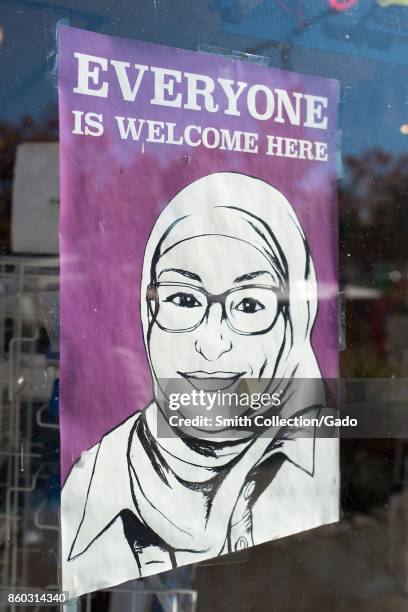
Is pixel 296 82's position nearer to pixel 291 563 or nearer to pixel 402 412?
pixel 402 412

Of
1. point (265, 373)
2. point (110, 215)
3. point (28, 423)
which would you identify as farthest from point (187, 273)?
point (28, 423)

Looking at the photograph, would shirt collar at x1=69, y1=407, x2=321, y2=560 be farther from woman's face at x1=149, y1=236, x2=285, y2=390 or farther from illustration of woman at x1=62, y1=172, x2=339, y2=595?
woman's face at x1=149, y1=236, x2=285, y2=390

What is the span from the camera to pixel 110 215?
1.80 m

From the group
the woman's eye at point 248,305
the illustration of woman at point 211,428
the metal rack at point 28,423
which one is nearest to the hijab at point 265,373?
the illustration of woman at point 211,428

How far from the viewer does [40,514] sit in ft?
5.82

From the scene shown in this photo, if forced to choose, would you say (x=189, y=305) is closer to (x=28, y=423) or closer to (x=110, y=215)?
(x=110, y=215)

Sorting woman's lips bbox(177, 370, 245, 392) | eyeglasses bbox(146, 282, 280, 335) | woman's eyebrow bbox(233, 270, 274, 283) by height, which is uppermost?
woman's eyebrow bbox(233, 270, 274, 283)

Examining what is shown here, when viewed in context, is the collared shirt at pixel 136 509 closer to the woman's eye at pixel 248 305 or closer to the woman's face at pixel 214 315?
the woman's face at pixel 214 315

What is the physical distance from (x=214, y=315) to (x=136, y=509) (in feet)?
1.99

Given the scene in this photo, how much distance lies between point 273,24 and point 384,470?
4.76 ft

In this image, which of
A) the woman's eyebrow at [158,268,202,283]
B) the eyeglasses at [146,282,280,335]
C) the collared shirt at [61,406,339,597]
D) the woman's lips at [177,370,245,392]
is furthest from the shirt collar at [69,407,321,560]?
the woman's eyebrow at [158,268,202,283]

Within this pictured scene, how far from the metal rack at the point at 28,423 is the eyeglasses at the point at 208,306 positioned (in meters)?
0.30

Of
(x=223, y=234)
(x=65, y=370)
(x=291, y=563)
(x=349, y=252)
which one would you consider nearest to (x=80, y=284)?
(x=65, y=370)

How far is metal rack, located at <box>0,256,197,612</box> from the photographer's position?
1737mm
